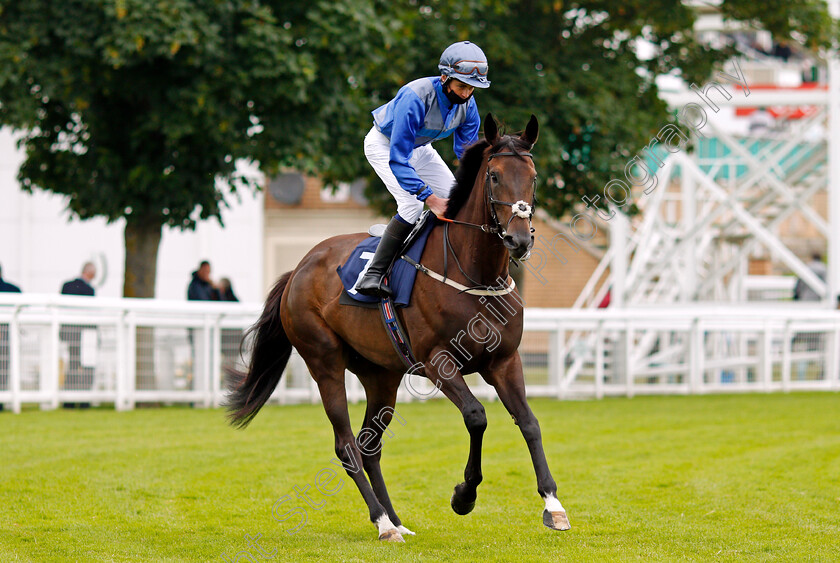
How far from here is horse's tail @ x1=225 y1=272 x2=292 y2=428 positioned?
22.3ft

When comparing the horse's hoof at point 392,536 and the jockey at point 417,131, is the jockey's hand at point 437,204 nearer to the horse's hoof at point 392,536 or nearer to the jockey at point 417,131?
the jockey at point 417,131

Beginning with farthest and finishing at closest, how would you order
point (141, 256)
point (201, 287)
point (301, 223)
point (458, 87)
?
point (301, 223) < point (201, 287) < point (141, 256) < point (458, 87)

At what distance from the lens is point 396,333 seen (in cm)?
572

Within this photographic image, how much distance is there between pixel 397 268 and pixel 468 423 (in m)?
0.99

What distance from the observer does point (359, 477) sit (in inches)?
234

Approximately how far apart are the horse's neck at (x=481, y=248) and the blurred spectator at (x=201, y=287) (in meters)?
9.37

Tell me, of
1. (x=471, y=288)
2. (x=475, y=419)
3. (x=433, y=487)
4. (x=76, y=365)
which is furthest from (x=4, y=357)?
(x=475, y=419)

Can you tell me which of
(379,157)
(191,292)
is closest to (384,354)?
(379,157)

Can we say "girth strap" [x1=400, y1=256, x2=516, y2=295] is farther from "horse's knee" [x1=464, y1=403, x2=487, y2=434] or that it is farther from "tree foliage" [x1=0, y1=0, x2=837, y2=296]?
"tree foliage" [x1=0, y1=0, x2=837, y2=296]

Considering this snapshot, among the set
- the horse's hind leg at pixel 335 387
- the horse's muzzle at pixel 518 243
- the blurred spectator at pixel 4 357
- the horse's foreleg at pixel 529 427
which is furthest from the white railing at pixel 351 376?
the horse's muzzle at pixel 518 243

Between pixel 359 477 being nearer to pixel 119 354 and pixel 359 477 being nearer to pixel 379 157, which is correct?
pixel 379 157

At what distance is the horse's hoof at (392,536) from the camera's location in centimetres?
556

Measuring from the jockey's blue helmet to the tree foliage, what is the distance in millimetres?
6127

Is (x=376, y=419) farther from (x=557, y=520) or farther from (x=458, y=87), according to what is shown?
(x=458, y=87)
